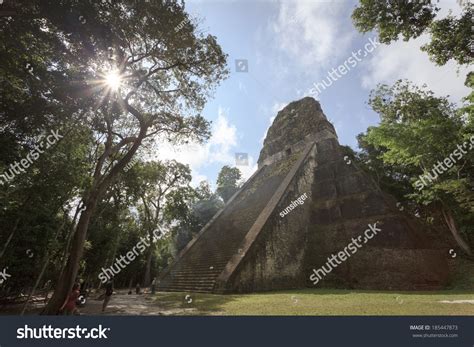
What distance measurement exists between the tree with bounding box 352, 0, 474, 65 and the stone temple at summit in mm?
7833

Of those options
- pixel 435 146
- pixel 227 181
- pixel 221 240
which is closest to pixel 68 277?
pixel 221 240

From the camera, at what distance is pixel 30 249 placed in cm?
1162

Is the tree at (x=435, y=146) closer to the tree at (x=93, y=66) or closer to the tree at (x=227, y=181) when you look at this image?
the tree at (x=93, y=66)

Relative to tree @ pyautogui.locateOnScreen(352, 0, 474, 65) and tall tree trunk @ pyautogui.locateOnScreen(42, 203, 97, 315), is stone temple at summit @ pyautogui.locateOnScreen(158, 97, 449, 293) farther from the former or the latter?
tree @ pyautogui.locateOnScreen(352, 0, 474, 65)

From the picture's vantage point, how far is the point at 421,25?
8.45 meters

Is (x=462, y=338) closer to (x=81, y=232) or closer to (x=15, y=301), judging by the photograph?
(x=81, y=232)

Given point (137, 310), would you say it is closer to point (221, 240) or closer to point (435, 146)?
point (221, 240)

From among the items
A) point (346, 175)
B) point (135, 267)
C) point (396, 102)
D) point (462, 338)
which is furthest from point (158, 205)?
point (462, 338)

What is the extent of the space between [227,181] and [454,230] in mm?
26605

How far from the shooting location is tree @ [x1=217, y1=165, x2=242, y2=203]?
36.7 metres

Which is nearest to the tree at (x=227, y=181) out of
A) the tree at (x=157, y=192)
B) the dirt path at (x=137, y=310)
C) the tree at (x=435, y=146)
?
the tree at (x=157, y=192)

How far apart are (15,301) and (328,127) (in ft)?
82.3

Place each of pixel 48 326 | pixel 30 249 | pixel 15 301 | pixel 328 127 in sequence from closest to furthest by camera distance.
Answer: pixel 48 326 < pixel 30 249 < pixel 15 301 < pixel 328 127

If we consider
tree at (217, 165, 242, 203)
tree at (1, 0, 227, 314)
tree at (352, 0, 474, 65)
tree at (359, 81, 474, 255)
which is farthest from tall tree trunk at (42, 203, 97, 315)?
tree at (217, 165, 242, 203)
